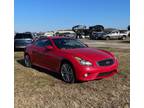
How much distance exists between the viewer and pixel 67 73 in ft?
22.8

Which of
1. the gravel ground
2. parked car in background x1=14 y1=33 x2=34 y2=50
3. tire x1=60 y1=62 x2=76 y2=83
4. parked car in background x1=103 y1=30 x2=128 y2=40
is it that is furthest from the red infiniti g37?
parked car in background x1=103 y1=30 x2=128 y2=40

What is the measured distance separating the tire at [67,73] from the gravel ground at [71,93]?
178mm

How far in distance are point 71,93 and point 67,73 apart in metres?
1.33

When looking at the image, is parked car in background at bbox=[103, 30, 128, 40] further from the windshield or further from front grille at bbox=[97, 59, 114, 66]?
front grille at bbox=[97, 59, 114, 66]

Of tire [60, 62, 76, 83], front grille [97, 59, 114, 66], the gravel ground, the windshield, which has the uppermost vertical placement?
the windshield

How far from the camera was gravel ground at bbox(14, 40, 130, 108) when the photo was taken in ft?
16.2

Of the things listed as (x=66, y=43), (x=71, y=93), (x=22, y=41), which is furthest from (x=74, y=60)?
(x=22, y=41)

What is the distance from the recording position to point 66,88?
6.17m

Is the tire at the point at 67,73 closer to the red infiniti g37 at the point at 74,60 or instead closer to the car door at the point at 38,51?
the red infiniti g37 at the point at 74,60

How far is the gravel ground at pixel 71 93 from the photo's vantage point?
495 centimetres

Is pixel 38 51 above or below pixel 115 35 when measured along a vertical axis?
below

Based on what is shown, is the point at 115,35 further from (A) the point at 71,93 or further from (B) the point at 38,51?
(A) the point at 71,93

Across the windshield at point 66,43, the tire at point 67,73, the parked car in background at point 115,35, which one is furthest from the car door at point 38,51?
the parked car in background at point 115,35
